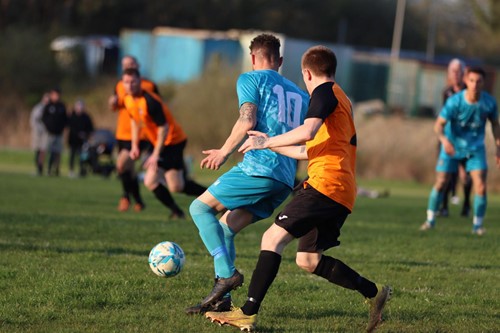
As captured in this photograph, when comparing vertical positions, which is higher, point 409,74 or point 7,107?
point 409,74

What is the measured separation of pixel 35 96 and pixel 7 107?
69.8 inches

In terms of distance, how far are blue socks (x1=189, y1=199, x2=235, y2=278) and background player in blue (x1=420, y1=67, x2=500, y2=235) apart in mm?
5678

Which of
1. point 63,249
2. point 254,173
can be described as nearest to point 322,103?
point 254,173

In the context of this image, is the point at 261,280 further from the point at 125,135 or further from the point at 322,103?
the point at 125,135

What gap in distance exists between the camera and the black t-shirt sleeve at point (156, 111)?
1189cm

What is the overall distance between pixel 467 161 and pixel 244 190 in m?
6.49

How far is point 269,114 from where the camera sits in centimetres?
683

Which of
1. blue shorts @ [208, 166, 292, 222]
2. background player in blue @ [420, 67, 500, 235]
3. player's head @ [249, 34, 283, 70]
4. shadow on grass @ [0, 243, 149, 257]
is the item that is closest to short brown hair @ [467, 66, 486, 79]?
background player in blue @ [420, 67, 500, 235]

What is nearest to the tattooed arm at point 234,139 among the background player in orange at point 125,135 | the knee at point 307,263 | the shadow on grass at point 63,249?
the knee at point 307,263

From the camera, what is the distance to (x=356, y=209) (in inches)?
682

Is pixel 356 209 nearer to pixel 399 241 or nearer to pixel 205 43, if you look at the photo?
pixel 399 241

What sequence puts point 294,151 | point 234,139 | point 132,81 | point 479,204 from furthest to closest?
point 479,204
point 132,81
point 234,139
point 294,151

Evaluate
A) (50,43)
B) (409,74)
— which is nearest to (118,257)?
(409,74)

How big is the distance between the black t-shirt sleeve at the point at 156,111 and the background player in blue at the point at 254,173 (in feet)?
16.5
